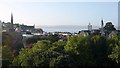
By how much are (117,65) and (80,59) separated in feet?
6.99

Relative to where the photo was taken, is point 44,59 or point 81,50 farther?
point 81,50

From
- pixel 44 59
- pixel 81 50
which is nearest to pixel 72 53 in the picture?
pixel 81 50

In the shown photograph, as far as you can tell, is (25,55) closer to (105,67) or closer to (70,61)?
(70,61)

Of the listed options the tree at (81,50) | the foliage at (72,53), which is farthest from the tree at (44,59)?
the tree at (81,50)

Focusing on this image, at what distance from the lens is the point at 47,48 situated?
17.0 metres

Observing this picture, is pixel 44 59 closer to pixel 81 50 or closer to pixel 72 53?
pixel 72 53

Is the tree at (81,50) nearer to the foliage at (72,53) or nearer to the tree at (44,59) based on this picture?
the foliage at (72,53)

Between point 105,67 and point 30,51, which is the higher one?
point 30,51

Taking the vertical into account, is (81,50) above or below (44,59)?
above

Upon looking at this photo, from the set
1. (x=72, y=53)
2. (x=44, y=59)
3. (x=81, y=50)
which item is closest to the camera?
(x=44, y=59)

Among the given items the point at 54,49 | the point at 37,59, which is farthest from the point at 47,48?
the point at 37,59

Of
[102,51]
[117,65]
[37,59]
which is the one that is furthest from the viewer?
[102,51]

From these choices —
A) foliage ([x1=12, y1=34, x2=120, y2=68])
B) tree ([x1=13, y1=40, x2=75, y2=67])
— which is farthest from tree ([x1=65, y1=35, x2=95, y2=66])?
tree ([x1=13, y1=40, x2=75, y2=67])

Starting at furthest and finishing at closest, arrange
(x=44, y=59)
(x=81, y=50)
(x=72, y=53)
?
1. (x=81, y=50)
2. (x=72, y=53)
3. (x=44, y=59)
